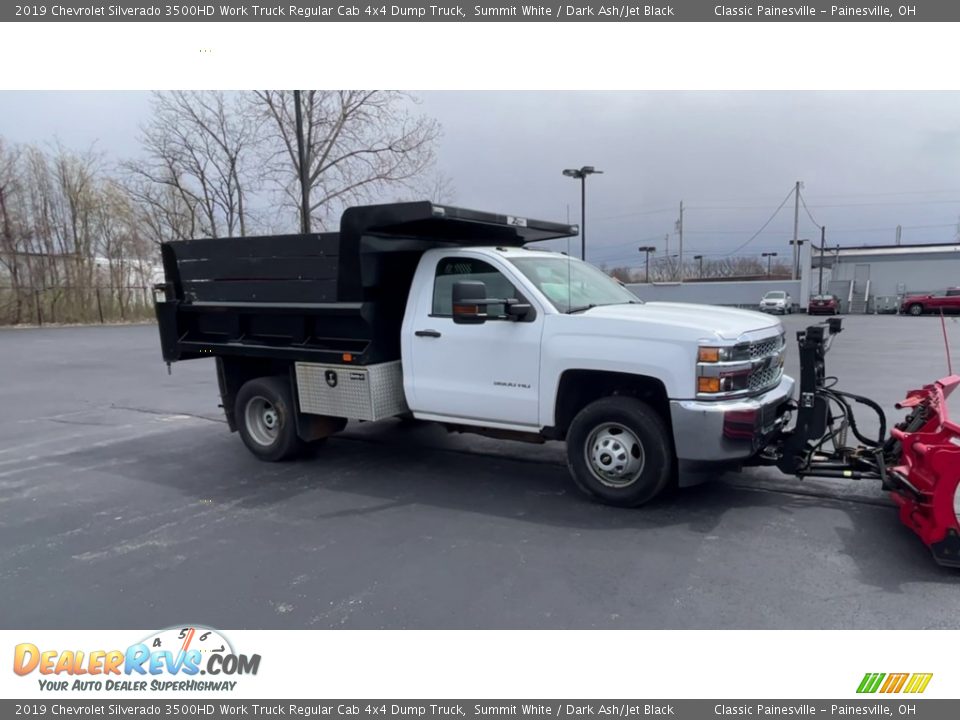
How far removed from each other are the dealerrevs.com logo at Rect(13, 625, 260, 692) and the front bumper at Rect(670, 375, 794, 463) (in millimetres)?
3113

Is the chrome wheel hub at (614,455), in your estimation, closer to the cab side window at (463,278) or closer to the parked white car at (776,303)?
the cab side window at (463,278)

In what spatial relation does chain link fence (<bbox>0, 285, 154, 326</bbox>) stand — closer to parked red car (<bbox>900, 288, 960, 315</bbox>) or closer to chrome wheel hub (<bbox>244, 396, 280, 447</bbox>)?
chrome wheel hub (<bbox>244, 396, 280, 447</bbox>)

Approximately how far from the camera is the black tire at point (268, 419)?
6.66 m

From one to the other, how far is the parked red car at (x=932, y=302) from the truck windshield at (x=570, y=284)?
123 ft

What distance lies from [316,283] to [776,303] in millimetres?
41189

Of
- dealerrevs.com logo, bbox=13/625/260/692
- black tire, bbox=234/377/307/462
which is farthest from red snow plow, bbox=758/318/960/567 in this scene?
black tire, bbox=234/377/307/462

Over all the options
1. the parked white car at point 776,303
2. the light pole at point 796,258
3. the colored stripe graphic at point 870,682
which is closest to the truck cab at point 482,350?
the colored stripe graphic at point 870,682

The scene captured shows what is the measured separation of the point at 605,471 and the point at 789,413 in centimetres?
184

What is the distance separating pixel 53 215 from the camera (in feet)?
128

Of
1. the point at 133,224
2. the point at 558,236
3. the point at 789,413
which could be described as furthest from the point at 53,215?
the point at 789,413

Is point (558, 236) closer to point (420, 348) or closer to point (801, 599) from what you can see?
point (420, 348)

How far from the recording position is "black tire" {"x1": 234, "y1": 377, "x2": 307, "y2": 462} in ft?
21.9

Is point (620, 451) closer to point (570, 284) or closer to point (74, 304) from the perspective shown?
point (570, 284)

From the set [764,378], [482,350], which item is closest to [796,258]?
[764,378]
